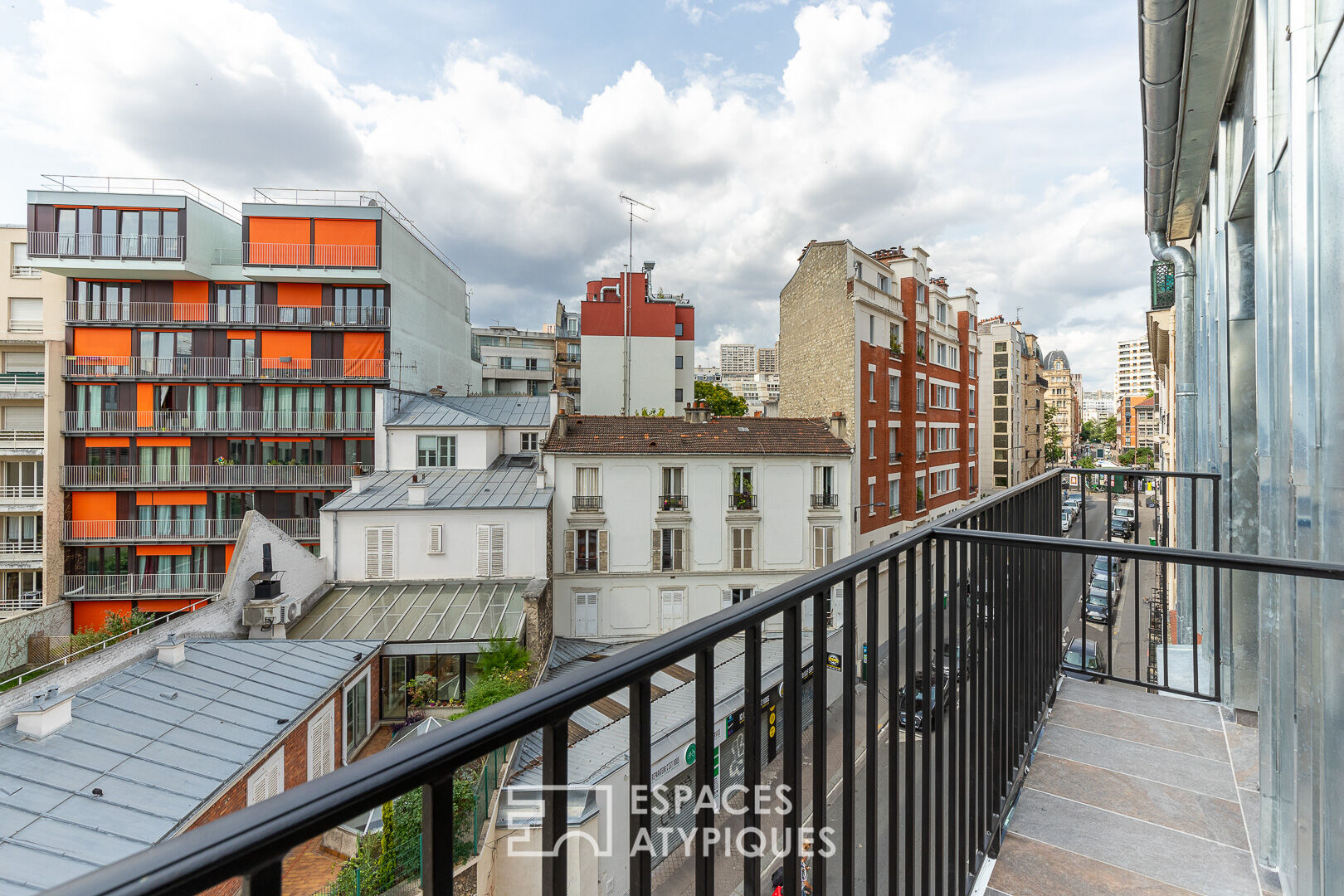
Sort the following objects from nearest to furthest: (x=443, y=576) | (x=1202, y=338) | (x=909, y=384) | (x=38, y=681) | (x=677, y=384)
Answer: (x=1202, y=338) → (x=38, y=681) → (x=443, y=576) → (x=909, y=384) → (x=677, y=384)

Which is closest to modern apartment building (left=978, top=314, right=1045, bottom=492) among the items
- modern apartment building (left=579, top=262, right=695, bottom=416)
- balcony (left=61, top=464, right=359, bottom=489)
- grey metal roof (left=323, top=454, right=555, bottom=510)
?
modern apartment building (left=579, top=262, right=695, bottom=416)

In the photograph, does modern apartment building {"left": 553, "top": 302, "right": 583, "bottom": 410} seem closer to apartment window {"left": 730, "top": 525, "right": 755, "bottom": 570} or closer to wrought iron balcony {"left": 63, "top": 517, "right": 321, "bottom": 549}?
wrought iron balcony {"left": 63, "top": 517, "right": 321, "bottom": 549}

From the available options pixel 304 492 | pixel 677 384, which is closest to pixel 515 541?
pixel 304 492

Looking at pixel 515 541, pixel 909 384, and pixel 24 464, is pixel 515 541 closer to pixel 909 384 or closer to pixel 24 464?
pixel 909 384

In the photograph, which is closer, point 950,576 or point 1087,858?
point 950,576

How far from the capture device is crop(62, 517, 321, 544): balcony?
1797cm

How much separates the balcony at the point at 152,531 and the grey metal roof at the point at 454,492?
5.49 meters

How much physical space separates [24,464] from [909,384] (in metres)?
28.5

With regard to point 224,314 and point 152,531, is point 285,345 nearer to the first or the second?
point 224,314

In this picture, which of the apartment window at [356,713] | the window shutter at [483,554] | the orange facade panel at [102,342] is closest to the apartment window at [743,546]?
the window shutter at [483,554]

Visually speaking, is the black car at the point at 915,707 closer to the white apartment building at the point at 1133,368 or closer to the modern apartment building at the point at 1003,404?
the modern apartment building at the point at 1003,404

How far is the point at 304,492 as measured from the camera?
61.4 ft

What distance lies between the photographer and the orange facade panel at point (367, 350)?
19.2m

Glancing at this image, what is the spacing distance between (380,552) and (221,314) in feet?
38.7
